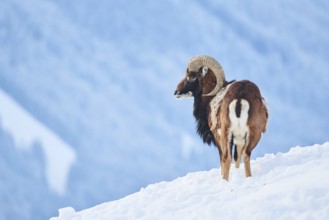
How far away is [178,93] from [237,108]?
3.87 meters

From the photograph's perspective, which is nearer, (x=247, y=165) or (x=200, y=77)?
(x=247, y=165)

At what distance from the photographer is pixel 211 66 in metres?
18.3

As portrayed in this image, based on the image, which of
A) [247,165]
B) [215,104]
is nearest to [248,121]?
[247,165]

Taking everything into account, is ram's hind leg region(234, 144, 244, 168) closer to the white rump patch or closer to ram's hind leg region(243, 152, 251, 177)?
ram's hind leg region(243, 152, 251, 177)

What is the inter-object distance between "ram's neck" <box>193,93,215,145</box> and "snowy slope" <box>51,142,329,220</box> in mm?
1012

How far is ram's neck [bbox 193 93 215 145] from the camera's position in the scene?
58.9 ft

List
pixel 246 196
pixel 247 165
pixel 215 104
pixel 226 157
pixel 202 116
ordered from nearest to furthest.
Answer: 1. pixel 246 196
2. pixel 247 165
3. pixel 226 157
4. pixel 215 104
5. pixel 202 116

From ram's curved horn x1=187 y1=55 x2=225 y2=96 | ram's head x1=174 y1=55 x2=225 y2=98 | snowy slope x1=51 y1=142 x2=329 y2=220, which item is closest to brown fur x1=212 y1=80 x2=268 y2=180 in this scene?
snowy slope x1=51 y1=142 x2=329 y2=220

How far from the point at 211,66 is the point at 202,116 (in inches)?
57.6

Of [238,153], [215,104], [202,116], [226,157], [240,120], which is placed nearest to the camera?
[240,120]

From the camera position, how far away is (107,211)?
14445mm

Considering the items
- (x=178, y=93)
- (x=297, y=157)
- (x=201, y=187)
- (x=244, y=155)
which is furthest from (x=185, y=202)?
(x=178, y=93)

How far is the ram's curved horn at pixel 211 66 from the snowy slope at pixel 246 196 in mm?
2359

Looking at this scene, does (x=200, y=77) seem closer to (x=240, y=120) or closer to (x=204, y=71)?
(x=204, y=71)
